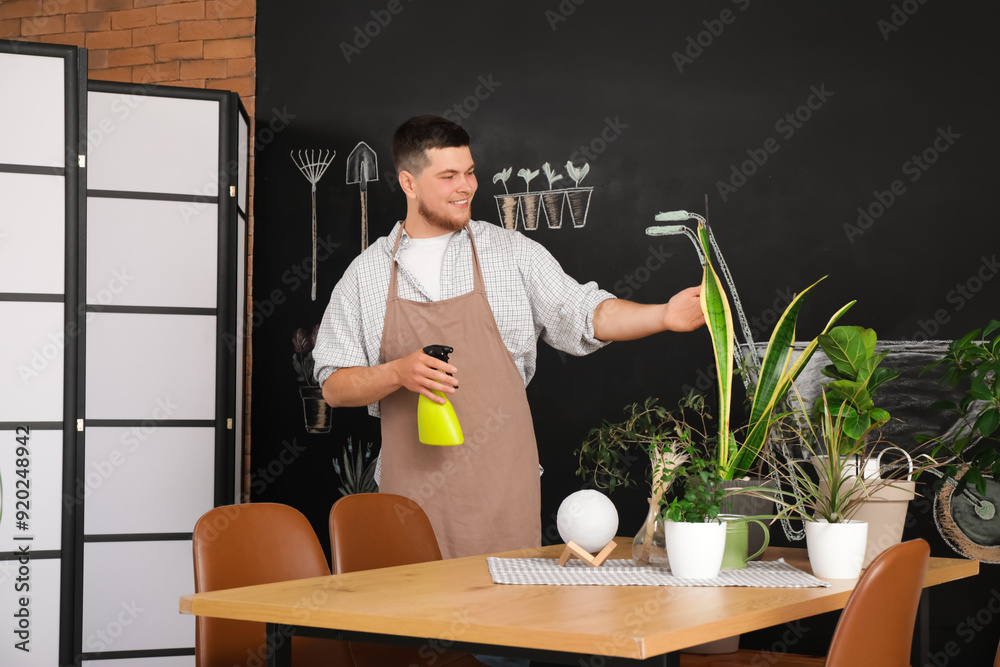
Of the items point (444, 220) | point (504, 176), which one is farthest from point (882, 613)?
point (504, 176)

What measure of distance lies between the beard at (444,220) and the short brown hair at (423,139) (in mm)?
119

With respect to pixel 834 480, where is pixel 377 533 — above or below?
below

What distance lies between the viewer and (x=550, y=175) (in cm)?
408

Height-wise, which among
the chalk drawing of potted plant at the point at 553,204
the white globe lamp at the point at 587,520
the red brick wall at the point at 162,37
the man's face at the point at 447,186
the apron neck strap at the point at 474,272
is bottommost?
the white globe lamp at the point at 587,520

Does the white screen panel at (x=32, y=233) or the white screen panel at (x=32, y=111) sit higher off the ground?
the white screen panel at (x=32, y=111)

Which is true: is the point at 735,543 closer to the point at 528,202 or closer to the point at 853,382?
the point at 853,382

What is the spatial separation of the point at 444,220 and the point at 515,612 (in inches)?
70.2

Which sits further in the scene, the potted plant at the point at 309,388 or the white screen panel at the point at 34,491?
the potted plant at the point at 309,388

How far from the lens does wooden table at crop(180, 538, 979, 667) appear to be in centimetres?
131

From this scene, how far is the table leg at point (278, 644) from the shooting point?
5.32ft

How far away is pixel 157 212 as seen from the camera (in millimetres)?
3982

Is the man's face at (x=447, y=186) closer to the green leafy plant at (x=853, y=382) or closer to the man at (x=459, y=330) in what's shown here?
the man at (x=459, y=330)

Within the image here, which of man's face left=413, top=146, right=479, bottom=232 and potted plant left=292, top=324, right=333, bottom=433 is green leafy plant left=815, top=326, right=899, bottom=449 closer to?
man's face left=413, top=146, right=479, bottom=232

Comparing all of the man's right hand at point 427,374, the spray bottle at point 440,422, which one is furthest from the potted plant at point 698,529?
the spray bottle at point 440,422
